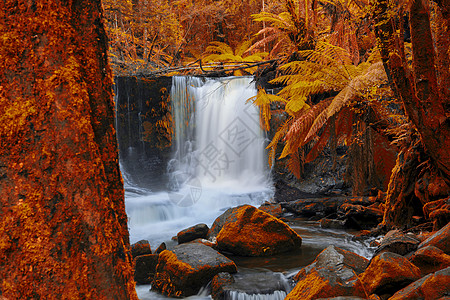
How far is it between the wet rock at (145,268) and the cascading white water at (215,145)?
190 inches

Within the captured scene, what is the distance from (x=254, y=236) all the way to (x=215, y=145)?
654cm

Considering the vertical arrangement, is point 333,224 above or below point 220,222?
below

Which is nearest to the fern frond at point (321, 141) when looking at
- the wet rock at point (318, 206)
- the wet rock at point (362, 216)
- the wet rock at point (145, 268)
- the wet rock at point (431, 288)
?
the wet rock at point (362, 216)

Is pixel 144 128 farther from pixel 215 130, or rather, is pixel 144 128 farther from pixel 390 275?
pixel 390 275

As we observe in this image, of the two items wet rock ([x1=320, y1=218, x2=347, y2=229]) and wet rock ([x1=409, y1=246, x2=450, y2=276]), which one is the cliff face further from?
wet rock ([x1=409, y1=246, x2=450, y2=276])

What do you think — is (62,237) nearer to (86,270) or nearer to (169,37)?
(86,270)

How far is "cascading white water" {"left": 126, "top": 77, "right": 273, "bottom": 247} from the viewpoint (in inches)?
408

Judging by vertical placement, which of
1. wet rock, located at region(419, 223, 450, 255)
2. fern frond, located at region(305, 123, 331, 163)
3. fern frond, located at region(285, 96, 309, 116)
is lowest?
wet rock, located at region(419, 223, 450, 255)

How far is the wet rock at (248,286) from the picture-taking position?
12.9 feet

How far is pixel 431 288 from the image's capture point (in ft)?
7.61

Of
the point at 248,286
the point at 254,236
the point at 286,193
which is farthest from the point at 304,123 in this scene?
the point at 286,193

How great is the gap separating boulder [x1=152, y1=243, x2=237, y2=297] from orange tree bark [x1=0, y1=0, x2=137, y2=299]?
3234 millimetres

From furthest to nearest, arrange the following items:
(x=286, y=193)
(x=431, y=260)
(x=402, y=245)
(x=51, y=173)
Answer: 1. (x=286, y=193)
2. (x=402, y=245)
3. (x=431, y=260)
4. (x=51, y=173)

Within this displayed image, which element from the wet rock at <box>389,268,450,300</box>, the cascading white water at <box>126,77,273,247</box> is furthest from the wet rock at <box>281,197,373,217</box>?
the wet rock at <box>389,268,450,300</box>
